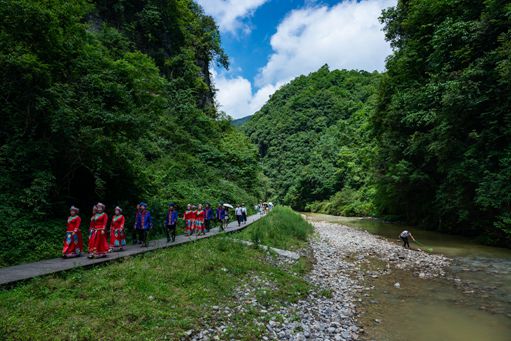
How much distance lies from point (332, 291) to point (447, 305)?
333 cm

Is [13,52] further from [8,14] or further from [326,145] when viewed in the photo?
[326,145]

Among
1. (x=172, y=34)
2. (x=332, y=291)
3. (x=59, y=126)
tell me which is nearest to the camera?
(x=332, y=291)

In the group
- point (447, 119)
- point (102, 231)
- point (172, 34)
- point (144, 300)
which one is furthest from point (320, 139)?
point (144, 300)

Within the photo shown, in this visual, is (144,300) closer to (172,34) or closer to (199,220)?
(199,220)

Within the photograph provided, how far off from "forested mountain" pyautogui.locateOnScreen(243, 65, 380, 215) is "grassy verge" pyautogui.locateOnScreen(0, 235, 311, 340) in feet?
136

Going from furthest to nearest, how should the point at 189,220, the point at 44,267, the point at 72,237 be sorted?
the point at 189,220, the point at 72,237, the point at 44,267

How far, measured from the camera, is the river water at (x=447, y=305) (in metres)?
7.82

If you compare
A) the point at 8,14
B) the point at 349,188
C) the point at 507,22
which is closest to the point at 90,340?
the point at 8,14

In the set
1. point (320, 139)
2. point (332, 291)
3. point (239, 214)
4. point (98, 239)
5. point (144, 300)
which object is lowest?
point (332, 291)

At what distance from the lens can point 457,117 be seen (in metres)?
19.6

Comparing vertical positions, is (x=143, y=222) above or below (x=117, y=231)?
above

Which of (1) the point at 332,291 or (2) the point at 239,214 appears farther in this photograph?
(2) the point at 239,214

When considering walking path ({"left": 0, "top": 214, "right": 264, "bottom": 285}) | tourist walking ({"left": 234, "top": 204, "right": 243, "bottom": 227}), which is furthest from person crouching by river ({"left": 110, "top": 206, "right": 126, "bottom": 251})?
tourist walking ({"left": 234, "top": 204, "right": 243, "bottom": 227})

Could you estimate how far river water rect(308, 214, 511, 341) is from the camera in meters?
7.82
